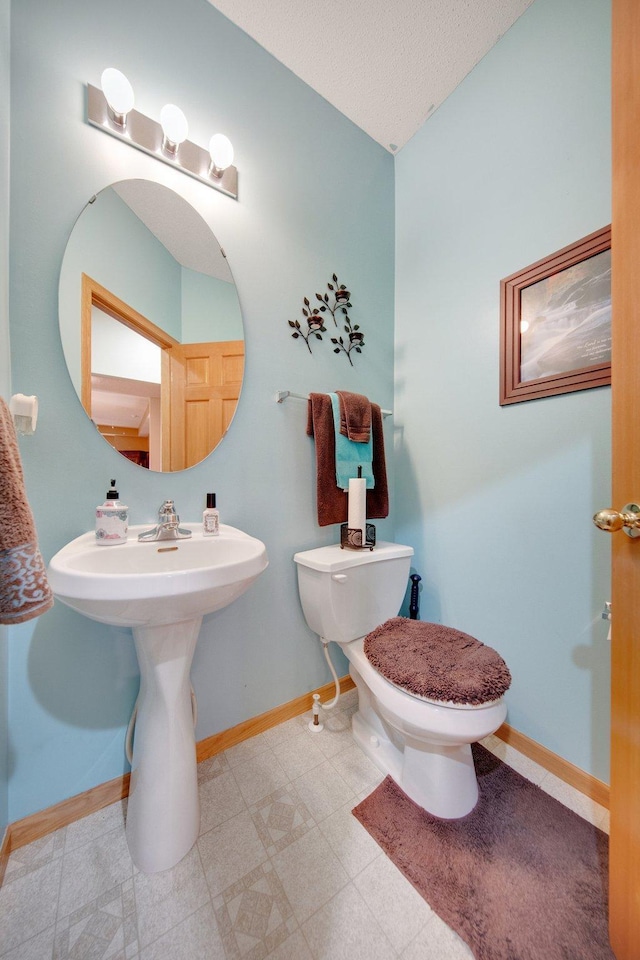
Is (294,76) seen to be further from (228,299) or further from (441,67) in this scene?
(228,299)

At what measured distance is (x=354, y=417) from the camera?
1350mm

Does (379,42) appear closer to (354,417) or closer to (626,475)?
(354,417)

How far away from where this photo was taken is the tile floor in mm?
697

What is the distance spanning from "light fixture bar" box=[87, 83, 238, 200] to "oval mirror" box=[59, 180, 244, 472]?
0.35 ft

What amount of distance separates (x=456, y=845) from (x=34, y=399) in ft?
5.24

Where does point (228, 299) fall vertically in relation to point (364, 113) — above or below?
below

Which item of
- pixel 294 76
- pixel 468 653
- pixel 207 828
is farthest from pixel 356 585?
pixel 294 76

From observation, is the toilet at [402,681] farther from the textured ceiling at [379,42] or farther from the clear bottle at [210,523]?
→ the textured ceiling at [379,42]

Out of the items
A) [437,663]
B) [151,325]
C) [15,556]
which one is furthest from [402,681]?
[151,325]

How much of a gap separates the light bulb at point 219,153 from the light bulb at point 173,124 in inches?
3.7

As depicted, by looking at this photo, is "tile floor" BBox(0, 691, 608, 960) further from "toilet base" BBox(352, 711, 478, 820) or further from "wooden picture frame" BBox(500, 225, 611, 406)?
"wooden picture frame" BBox(500, 225, 611, 406)

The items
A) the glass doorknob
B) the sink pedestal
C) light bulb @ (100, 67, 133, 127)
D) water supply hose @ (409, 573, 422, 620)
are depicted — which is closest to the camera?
the glass doorknob

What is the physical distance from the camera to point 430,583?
150 cm

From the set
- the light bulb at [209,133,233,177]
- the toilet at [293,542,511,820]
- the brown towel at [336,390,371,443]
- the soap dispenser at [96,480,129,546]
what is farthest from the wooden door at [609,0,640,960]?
the soap dispenser at [96,480,129,546]
